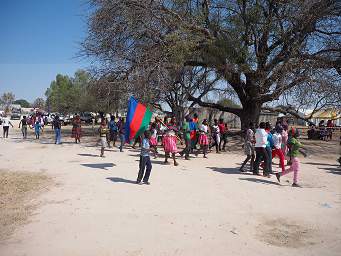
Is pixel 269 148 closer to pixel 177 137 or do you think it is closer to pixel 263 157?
pixel 263 157

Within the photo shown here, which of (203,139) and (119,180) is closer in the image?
(119,180)

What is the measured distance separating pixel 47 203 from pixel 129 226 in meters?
2.35

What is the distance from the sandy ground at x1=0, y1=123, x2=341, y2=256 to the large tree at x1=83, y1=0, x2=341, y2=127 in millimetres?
6824

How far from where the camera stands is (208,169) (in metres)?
12.6

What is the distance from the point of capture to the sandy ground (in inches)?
223

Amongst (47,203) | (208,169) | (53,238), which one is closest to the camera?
(53,238)

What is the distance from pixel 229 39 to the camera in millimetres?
18188

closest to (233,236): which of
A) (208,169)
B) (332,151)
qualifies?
(208,169)

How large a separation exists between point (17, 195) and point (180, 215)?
3.99 metres

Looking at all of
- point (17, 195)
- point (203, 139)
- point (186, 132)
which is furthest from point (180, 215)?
point (203, 139)

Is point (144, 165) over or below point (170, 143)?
below

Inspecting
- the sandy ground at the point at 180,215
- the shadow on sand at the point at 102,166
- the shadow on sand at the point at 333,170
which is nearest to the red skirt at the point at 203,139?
the sandy ground at the point at 180,215

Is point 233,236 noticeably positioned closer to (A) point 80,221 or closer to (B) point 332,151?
(A) point 80,221

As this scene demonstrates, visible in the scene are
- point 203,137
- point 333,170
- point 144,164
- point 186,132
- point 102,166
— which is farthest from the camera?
point 203,137
